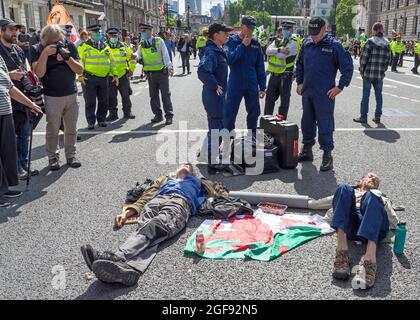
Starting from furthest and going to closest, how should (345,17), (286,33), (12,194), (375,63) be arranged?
(345,17) < (375,63) < (286,33) < (12,194)

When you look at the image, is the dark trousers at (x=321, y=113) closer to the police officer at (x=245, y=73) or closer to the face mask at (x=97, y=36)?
the police officer at (x=245, y=73)

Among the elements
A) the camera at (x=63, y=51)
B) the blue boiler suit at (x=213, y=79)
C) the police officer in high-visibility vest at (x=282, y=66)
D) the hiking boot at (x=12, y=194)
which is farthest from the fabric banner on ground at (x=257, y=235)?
the police officer in high-visibility vest at (x=282, y=66)

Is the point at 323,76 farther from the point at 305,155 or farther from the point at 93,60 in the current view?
the point at 93,60

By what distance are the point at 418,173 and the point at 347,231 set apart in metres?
3.17

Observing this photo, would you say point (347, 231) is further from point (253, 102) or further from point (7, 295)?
point (253, 102)

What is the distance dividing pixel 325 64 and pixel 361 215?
→ 3.12m

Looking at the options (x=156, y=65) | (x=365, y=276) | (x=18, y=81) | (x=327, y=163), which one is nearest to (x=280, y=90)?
(x=327, y=163)

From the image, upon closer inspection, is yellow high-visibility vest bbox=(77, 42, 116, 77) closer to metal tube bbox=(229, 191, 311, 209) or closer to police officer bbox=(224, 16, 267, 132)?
police officer bbox=(224, 16, 267, 132)

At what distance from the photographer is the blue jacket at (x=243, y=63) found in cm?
692

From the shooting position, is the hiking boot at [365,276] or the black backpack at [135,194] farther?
the black backpack at [135,194]

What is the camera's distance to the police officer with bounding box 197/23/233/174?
21.1ft

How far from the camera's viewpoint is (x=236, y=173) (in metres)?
6.41

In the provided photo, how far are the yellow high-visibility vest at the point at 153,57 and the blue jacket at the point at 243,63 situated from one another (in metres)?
3.51

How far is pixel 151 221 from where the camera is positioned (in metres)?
4.11
